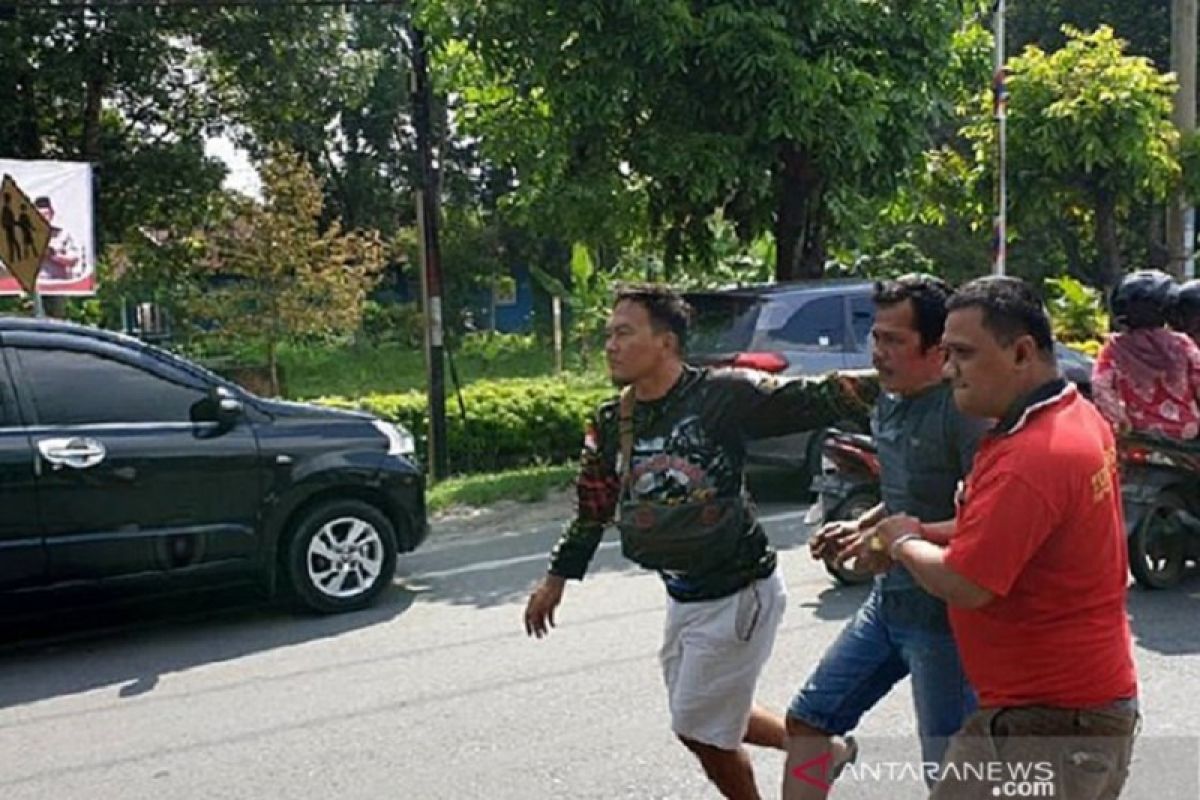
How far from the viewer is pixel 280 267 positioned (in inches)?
781

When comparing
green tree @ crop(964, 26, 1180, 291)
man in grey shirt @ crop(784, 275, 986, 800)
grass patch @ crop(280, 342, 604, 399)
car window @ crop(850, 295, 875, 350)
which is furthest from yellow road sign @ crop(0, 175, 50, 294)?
grass patch @ crop(280, 342, 604, 399)

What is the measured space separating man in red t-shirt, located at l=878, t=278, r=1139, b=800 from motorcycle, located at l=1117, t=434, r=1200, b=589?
13.2ft

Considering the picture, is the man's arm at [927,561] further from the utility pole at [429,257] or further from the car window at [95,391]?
the utility pole at [429,257]

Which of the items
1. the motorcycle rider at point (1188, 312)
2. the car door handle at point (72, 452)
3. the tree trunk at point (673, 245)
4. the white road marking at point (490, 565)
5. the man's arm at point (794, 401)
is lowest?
the white road marking at point (490, 565)

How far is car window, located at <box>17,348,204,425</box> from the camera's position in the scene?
5.72 meters

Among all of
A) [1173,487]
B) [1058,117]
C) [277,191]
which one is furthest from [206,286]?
[1173,487]

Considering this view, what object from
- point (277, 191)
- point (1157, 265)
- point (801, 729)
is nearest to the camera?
point (801, 729)

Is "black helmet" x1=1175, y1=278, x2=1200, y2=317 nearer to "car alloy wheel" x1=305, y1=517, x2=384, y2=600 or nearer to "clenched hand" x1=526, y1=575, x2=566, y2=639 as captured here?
"clenched hand" x1=526, y1=575, x2=566, y2=639

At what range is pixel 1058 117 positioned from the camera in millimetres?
11789

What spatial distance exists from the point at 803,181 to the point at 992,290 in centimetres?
912

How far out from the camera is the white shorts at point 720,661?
3.10m

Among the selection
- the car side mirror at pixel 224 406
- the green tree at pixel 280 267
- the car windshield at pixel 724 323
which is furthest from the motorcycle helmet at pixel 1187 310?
the green tree at pixel 280 267

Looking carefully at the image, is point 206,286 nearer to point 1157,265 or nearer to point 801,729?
point 1157,265

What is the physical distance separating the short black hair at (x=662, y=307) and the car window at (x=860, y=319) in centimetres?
584
